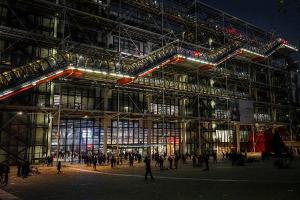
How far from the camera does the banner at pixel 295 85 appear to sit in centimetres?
4456

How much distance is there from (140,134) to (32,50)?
15.6 metres

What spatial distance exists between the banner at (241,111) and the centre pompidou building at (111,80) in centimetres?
14

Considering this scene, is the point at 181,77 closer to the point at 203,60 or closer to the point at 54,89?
the point at 203,60

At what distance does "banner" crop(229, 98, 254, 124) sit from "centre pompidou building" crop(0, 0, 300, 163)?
0.14 metres

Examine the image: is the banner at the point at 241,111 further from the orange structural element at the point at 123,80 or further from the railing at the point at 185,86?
the orange structural element at the point at 123,80

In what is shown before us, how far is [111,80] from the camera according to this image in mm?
25219

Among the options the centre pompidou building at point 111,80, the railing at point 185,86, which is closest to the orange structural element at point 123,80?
the centre pompidou building at point 111,80

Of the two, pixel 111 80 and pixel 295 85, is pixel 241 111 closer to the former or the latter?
pixel 295 85

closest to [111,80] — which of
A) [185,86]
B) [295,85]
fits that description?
[185,86]

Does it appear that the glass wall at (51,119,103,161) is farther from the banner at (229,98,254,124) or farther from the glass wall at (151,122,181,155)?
the banner at (229,98,254,124)

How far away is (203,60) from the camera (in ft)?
96.4

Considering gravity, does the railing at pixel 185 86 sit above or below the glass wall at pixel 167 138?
above

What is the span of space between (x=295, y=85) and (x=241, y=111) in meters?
15.3

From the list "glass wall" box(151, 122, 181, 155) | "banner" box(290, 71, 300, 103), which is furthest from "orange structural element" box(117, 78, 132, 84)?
"banner" box(290, 71, 300, 103)
